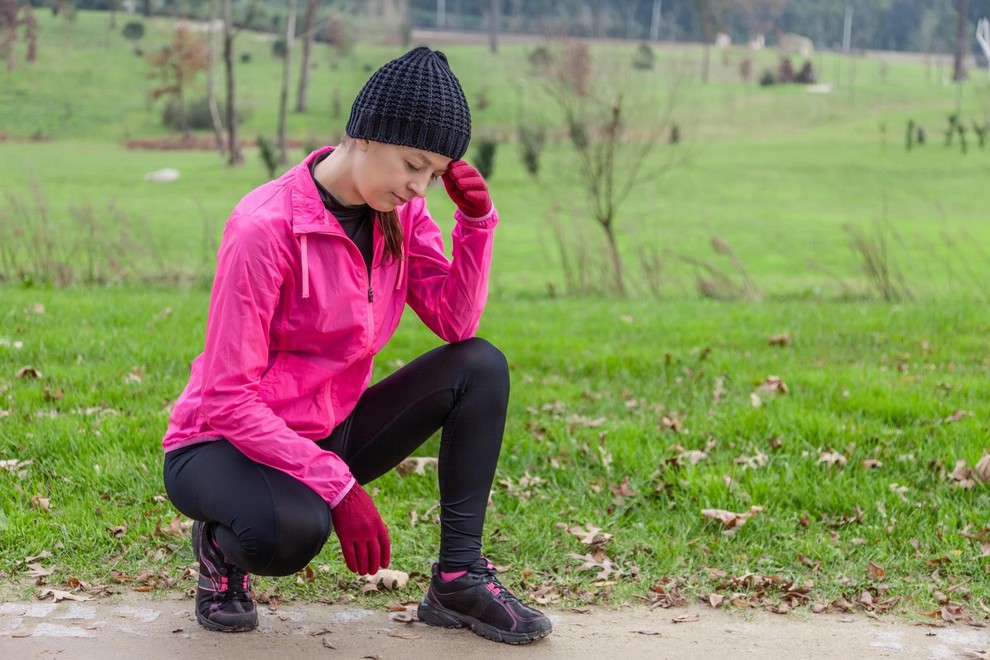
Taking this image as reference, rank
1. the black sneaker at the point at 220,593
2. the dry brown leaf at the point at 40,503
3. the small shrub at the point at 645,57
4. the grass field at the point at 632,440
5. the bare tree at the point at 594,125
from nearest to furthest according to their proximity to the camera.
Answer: the black sneaker at the point at 220,593 → the grass field at the point at 632,440 → the dry brown leaf at the point at 40,503 → the bare tree at the point at 594,125 → the small shrub at the point at 645,57

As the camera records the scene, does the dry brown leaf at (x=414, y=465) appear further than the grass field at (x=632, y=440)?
Yes

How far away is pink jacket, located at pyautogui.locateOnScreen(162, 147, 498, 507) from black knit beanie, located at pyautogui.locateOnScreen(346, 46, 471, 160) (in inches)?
10.2

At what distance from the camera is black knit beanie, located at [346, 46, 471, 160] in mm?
2545

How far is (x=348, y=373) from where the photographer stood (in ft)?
9.48

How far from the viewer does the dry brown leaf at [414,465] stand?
422cm

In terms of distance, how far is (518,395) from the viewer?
527cm

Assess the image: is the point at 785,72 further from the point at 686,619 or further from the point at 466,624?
the point at 466,624

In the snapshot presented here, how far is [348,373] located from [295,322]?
263 mm

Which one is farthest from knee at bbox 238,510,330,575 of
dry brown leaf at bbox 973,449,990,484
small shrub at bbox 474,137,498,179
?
small shrub at bbox 474,137,498,179

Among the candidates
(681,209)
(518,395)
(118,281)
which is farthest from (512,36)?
(518,395)

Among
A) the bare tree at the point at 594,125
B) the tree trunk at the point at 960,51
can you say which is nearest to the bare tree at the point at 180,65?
the bare tree at the point at 594,125

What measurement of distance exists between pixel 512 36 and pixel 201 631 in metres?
58.3

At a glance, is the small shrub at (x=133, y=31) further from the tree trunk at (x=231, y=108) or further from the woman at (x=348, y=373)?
the woman at (x=348, y=373)

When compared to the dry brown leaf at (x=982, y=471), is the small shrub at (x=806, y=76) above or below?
above
